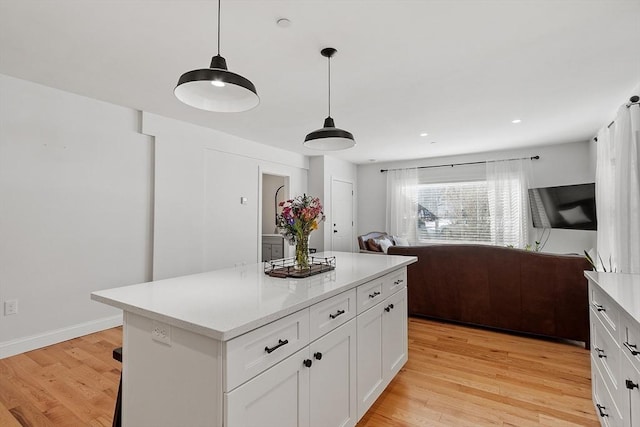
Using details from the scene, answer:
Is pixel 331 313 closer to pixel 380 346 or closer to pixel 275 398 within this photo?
pixel 275 398

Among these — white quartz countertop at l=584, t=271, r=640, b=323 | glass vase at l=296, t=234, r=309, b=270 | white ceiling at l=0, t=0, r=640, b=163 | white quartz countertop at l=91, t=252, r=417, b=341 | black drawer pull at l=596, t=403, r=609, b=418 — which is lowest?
black drawer pull at l=596, t=403, r=609, b=418

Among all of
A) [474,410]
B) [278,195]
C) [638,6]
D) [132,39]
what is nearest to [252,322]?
[474,410]

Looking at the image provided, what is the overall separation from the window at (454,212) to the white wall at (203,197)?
3.36 m

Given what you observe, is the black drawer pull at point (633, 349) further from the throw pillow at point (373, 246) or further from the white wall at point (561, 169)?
the white wall at point (561, 169)

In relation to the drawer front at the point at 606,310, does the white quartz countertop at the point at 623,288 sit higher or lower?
higher

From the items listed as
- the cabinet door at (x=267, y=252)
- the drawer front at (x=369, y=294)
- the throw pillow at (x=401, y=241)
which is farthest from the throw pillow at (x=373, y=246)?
the drawer front at (x=369, y=294)

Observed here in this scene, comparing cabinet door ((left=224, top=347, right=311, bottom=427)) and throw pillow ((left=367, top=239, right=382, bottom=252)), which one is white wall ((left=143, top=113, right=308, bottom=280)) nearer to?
throw pillow ((left=367, top=239, right=382, bottom=252))

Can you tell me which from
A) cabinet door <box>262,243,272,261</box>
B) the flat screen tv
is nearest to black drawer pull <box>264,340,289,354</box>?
cabinet door <box>262,243,272,261</box>

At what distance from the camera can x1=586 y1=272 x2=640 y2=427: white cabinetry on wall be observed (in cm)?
118

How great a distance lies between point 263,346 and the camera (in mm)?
1149

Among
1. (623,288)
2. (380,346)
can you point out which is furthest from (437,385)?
(623,288)

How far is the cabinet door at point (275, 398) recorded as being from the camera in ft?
3.43

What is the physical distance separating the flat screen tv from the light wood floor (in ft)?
8.54

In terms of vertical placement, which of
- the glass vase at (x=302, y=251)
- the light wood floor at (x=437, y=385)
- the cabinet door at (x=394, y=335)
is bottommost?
the light wood floor at (x=437, y=385)
